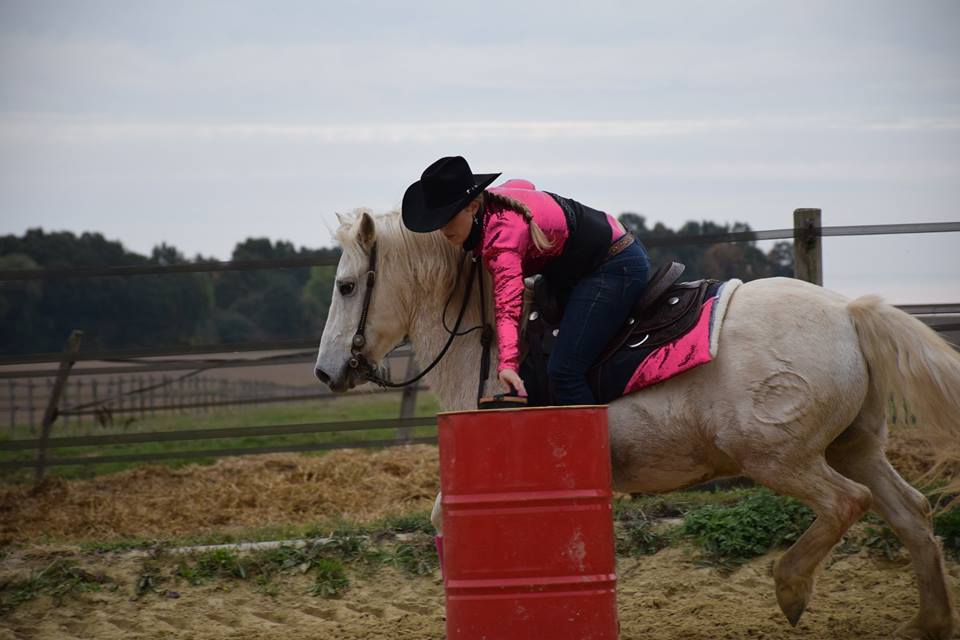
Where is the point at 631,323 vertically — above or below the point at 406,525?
above

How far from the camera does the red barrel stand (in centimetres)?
348

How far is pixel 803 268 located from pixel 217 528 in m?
4.49

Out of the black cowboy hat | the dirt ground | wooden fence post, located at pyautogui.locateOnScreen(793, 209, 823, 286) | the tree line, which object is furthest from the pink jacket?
the tree line

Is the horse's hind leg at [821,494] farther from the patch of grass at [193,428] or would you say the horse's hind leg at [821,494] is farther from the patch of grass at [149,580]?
the patch of grass at [149,580]

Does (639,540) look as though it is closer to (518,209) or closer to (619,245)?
(619,245)

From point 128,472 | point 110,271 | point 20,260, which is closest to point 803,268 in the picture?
point 110,271

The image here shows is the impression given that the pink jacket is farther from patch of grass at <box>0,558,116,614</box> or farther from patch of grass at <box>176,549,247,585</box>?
patch of grass at <box>0,558,116,614</box>

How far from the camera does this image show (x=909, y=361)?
386cm

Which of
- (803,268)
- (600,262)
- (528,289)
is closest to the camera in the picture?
(600,262)

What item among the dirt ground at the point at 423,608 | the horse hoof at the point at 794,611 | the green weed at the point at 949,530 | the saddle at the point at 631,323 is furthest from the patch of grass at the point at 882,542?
the saddle at the point at 631,323

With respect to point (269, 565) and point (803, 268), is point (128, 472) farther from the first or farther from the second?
point (803, 268)

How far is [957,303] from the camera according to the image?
23.6 ft

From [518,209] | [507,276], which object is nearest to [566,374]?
[507,276]

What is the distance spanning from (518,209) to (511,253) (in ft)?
0.71
